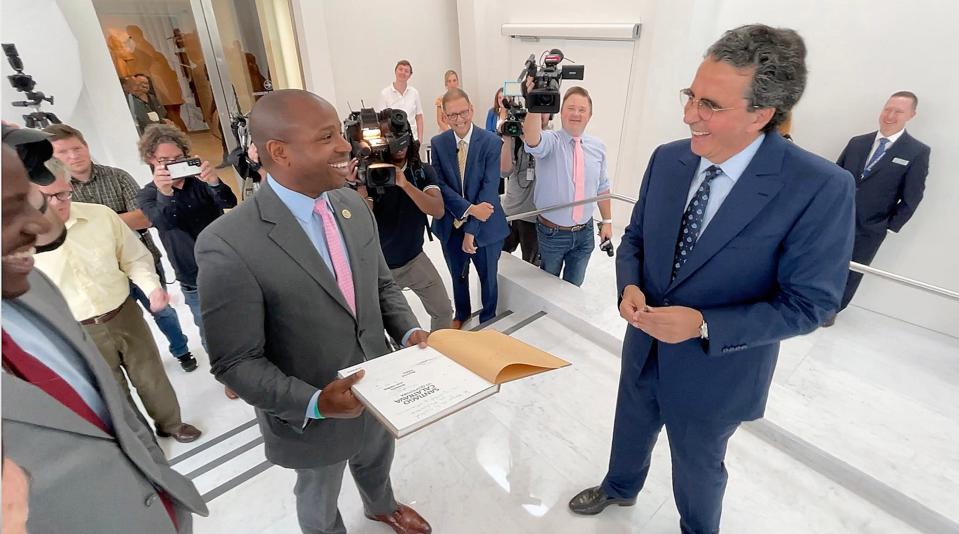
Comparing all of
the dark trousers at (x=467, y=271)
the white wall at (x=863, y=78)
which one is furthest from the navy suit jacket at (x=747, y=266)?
the white wall at (x=863, y=78)

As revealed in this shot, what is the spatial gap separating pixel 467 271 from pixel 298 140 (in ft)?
6.97

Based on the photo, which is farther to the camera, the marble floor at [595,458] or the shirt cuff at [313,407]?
the marble floor at [595,458]

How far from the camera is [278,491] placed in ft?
6.98

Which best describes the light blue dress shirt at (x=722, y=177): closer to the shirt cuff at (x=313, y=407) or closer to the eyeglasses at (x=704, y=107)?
the eyeglasses at (x=704, y=107)

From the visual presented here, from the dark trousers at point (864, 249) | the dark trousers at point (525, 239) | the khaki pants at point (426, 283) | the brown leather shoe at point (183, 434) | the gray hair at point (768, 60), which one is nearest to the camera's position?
the gray hair at point (768, 60)

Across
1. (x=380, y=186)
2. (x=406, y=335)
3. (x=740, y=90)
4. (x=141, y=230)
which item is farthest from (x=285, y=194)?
(x=141, y=230)

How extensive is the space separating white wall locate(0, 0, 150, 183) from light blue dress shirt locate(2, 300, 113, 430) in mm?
4126

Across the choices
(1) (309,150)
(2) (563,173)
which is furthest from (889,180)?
(1) (309,150)

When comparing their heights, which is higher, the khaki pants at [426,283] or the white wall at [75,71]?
the white wall at [75,71]

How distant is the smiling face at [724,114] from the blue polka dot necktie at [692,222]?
0.08 m

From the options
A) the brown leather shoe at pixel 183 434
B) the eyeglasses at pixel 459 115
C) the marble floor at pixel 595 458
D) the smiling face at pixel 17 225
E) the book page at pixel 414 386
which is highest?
the smiling face at pixel 17 225

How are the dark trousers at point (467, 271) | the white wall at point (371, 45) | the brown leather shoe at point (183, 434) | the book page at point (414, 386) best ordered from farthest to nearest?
the white wall at point (371, 45)
the dark trousers at point (467, 271)
the brown leather shoe at point (183, 434)
the book page at point (414, 386)

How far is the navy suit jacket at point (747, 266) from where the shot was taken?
1.23m

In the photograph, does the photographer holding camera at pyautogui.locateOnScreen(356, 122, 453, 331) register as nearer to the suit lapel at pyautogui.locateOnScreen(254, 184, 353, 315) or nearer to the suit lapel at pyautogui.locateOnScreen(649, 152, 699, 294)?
the suit lapel at pyautogui.locateOnScreen(254, 184, 353, 315)
